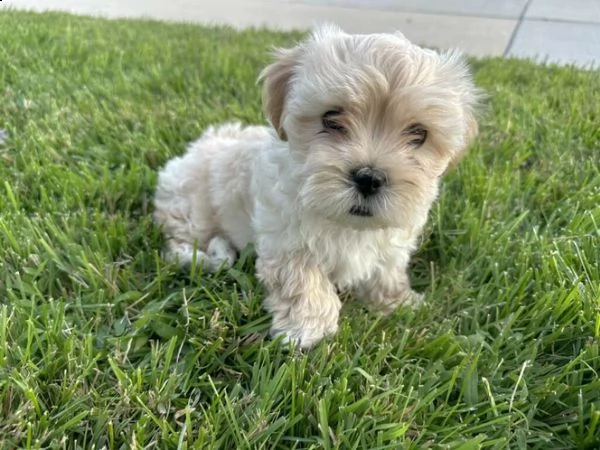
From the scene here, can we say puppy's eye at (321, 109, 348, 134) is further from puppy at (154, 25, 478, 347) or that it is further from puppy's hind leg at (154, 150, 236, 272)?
puppy's hind leg at (154, 150, 236, 272)

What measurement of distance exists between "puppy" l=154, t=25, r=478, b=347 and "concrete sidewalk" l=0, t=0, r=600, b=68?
440cm

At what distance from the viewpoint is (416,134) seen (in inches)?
88.7

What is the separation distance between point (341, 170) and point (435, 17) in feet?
22.2

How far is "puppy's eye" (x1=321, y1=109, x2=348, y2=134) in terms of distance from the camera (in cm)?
221

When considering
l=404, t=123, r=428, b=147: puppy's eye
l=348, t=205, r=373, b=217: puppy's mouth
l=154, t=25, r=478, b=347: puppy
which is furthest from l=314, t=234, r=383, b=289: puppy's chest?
l=404, t=123, r=428, b=147: puppy's eye

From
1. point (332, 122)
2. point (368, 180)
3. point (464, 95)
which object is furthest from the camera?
point (464, 95)

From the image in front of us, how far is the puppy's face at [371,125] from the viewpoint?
2131 millimetres

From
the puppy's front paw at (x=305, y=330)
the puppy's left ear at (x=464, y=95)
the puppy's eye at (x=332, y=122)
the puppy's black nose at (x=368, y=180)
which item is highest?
the puppy's left ear at (x=464, y=95)

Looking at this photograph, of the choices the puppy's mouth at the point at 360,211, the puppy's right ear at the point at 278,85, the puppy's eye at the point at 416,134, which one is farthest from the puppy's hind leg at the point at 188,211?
the puppy's eye at the point at 416,134

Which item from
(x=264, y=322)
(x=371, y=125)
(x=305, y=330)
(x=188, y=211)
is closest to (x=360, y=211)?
(x=371, y=125)

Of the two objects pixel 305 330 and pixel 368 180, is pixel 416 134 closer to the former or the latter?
pixel 368 180

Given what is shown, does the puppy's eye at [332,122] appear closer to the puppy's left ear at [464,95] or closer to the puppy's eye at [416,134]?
the puppy's eye at [416,134]

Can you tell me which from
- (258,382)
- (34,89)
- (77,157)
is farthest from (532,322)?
(34,89)

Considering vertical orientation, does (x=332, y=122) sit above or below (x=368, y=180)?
above
